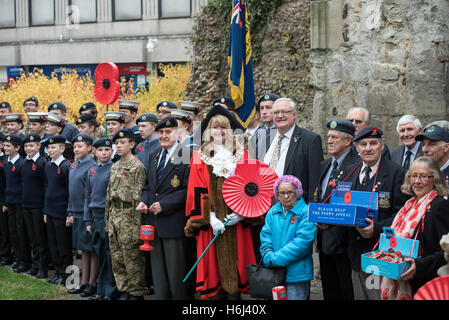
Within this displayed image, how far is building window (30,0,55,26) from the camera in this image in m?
34.4

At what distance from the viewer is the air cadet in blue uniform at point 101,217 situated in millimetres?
7316

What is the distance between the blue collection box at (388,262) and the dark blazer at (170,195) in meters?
2.57

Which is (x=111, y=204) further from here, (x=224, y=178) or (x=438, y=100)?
(x=438, y=100)

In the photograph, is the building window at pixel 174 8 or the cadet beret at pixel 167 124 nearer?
the cadet beret at pixel 167 124

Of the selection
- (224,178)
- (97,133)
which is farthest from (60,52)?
(224,178)

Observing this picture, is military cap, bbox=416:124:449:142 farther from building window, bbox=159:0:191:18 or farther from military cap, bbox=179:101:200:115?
building window, bbox=159:0:191:18

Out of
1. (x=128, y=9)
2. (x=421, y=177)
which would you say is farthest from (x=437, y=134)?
(x=128, y=9)

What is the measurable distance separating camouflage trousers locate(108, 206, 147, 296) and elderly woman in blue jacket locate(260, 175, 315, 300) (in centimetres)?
192

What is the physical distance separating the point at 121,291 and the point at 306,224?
108 inches

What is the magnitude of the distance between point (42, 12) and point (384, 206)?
33441 millimetres

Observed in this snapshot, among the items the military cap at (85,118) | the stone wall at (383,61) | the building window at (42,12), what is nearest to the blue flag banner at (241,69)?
the stone wall at (383,61)

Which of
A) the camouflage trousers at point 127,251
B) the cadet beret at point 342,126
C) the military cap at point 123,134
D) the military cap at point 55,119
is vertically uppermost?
the military cap at point 55,119

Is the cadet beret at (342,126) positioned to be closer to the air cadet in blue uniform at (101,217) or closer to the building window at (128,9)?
the air cadet in blue uniform at (101,217)

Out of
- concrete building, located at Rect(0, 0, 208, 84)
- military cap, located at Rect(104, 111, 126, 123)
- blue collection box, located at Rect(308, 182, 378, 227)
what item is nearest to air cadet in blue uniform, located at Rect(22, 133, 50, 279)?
military cap, located at Rect(104, 111, 126, 123)
